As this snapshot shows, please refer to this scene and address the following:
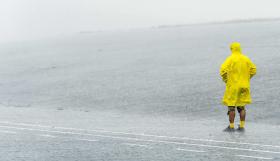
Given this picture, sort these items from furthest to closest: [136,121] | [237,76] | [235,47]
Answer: [136,121] → [237,76] → [235,47]

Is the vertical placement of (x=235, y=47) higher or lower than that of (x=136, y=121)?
higher

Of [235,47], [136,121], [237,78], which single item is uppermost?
[235,47]

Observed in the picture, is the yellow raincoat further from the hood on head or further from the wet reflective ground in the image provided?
the wet reflective ground

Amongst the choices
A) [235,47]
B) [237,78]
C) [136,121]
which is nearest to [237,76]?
[237,78]

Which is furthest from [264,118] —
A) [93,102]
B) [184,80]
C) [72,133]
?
[184,80]

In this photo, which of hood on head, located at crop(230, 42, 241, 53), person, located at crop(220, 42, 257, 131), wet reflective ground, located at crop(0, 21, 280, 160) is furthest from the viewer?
person, located at crop(220, 42, 257, 131)

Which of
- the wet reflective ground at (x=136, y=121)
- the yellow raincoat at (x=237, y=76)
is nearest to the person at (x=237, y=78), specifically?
the yellow raincoat at (x=237, y=76)

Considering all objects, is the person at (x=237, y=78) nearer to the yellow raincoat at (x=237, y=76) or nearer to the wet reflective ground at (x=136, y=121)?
the yellow raincoat at (x=237, y=76)

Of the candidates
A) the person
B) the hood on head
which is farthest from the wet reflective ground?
the hood on head

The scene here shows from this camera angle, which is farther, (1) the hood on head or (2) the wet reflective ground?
(1) the hood on head

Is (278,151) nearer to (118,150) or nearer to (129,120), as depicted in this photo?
(118,150)

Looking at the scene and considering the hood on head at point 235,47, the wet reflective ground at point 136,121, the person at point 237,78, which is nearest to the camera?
the wet reflective ground at point 136,121

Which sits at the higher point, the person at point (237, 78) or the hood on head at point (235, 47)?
the hood on head at point (235, 47)

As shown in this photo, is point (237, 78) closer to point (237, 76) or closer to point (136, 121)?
point (237, 76)
